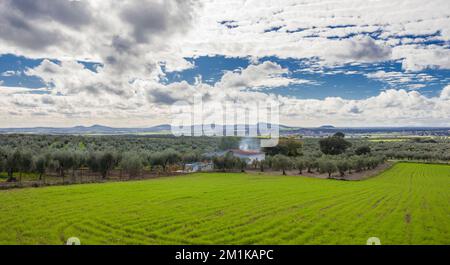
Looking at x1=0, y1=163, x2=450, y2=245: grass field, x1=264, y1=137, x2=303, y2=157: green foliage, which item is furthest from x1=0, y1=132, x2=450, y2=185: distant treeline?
x1=0, y1=163, x2=450, y2=245: grass field

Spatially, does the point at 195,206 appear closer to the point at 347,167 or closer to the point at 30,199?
the point at 30,199

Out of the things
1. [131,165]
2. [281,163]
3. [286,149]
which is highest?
[286,149]

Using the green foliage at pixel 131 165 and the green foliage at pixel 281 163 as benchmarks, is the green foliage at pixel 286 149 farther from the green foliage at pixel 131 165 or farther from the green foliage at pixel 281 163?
the green foliage at pixel 131 165

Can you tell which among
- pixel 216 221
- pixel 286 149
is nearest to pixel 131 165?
pixel 216 221

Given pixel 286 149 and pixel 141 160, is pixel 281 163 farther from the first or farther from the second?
pixel 141 160

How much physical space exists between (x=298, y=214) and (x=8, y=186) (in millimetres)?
52352

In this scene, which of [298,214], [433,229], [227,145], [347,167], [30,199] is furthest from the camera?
[227,145]

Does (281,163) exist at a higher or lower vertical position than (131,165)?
lower

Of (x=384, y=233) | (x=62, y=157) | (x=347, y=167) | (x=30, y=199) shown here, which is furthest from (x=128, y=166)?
(x=384, y=233)

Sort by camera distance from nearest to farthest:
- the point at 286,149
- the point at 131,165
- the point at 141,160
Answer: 1. the point at 131,165
2. the point at 141,160
3. the point at 286,149

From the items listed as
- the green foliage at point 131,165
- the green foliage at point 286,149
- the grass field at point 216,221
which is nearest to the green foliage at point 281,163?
the green foliage at point 286,149
